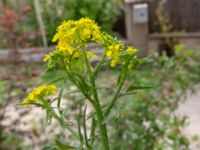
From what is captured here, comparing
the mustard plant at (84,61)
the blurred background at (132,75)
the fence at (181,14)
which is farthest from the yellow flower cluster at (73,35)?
the fence at (181,14)

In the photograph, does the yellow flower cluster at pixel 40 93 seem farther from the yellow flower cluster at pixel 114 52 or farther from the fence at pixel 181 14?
the fence at pixel 181 14

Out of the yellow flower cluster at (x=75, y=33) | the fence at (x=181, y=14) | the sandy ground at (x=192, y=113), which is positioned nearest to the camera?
the yellow flower cluster at (x=75, y=33)

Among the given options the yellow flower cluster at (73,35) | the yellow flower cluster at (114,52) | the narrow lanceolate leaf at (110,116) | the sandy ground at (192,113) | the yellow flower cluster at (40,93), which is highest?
the yellow flower cluster at (73,35)

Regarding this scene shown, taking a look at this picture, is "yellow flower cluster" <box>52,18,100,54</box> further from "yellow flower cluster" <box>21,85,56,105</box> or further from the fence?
the fence

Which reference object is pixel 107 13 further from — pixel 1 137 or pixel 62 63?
pixel 62 63

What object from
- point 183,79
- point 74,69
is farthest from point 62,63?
point 183,79

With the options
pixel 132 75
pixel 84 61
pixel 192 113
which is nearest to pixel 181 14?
pixel 192 113

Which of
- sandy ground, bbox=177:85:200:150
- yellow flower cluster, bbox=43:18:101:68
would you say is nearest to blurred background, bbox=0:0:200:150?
sandy ground, bbox=177:85:200:150
